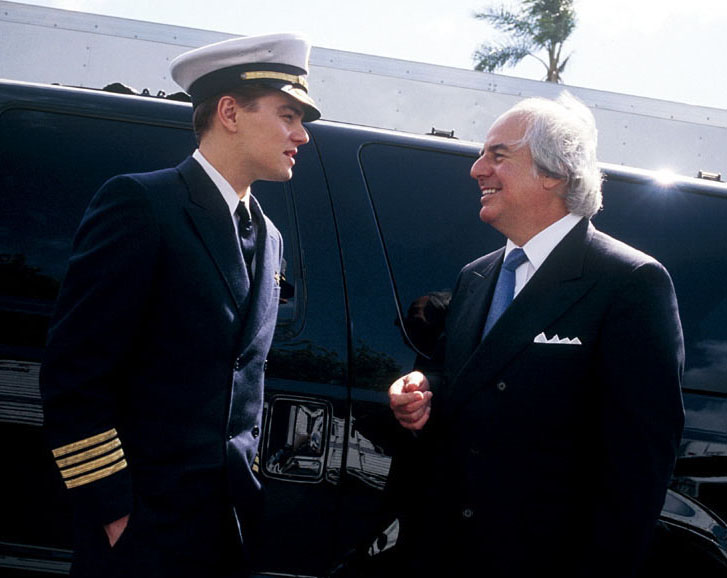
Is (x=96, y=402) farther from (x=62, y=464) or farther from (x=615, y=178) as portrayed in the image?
(x=615, y=178)

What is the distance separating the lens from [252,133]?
4.76ft

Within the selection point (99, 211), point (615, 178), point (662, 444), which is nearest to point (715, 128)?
point (615, 178)

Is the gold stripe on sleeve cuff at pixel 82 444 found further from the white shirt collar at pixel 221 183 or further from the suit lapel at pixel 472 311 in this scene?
the suit lapel at pixel 472 311

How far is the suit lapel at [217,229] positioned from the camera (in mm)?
1324

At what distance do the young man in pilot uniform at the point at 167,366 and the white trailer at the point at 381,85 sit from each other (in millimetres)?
5188

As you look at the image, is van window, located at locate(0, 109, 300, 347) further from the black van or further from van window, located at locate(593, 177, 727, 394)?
van window, located at locate(593, 177, 727, 394)

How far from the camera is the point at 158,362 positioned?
127 centimetres

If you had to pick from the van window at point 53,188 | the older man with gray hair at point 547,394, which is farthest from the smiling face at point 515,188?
the van window at point 53,188

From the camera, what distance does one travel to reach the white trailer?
20.3 ft

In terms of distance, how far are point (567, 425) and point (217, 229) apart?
83cm

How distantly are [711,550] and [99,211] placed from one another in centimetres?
175

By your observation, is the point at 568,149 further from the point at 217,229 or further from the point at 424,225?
the point at 217,229

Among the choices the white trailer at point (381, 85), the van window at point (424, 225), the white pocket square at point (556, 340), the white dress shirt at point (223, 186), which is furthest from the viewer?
the white trailer at point (381, 85)

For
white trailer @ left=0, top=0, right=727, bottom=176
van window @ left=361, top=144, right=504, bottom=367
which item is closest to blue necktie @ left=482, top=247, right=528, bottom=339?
van window @ left=361, top=144, right=504, bottom=367
